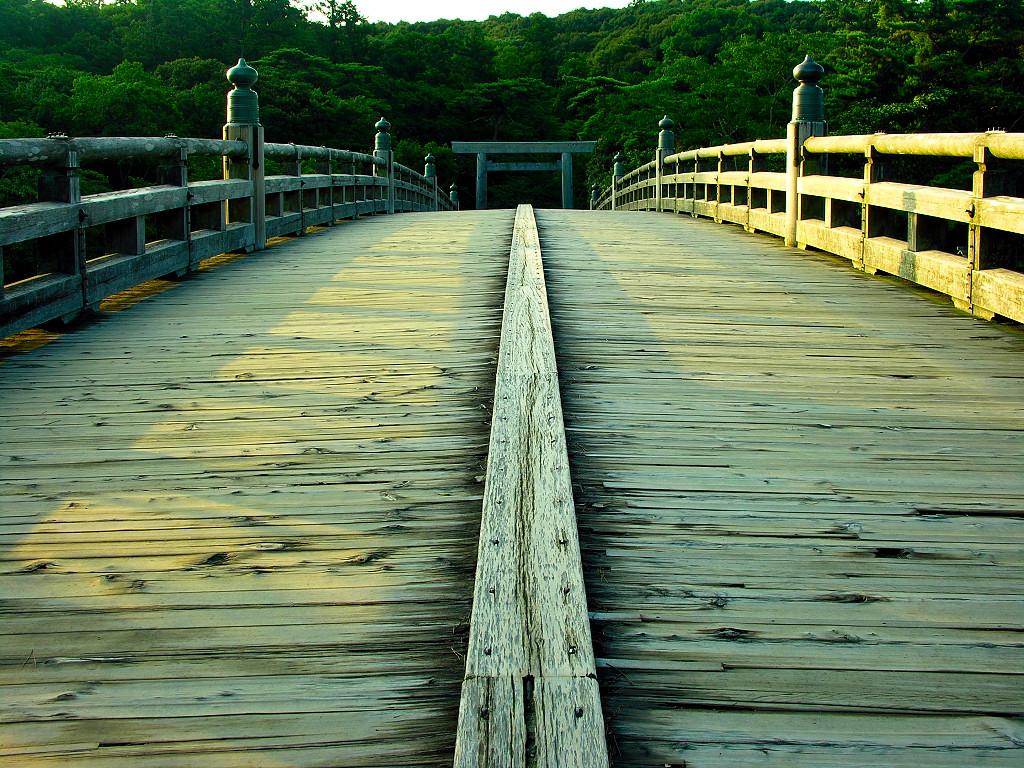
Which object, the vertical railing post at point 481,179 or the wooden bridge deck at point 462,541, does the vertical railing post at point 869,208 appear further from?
the vertical railing post at point 481,179

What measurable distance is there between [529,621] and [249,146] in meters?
6.08

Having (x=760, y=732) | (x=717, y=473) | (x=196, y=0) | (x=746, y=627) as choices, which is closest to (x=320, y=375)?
(x=717, y=473)

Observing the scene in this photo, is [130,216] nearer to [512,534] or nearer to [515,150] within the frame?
[512,534]

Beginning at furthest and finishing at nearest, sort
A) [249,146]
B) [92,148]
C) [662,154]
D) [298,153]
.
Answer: [662,154], [298,153], [249,146], [92,148]

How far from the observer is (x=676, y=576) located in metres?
1.81

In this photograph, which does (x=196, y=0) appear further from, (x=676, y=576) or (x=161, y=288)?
(x=676, y=576)

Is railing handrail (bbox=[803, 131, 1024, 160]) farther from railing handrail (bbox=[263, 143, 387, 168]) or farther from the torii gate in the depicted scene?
the torii gate

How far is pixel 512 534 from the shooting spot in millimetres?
1841

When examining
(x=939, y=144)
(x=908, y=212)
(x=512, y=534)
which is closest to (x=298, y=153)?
(x=908, y=212)

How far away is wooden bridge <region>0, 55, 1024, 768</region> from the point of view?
1380mm

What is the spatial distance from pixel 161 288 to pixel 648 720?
456cm

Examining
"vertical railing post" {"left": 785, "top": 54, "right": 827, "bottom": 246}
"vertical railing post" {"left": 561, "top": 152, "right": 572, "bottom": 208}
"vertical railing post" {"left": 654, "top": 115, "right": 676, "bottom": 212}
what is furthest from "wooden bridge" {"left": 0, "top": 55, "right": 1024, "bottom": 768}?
"vertical railing post" {"left": 561, "top": 152, "right": 572, "bottom": 208}

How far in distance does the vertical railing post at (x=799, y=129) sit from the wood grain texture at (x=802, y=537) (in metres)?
3.00

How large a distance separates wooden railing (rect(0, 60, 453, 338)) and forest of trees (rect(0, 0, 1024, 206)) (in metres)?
16.5
